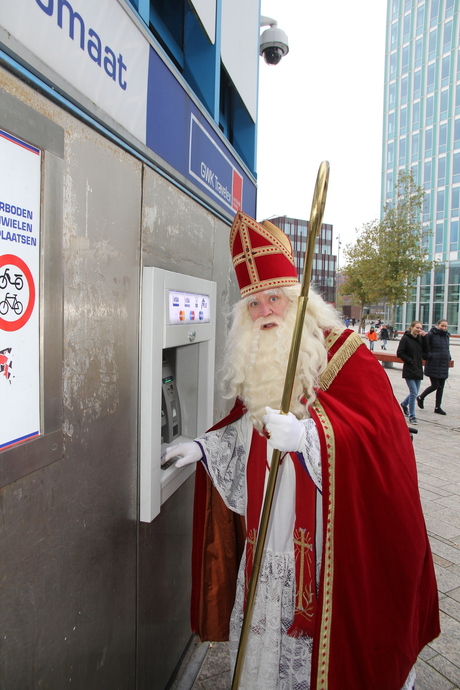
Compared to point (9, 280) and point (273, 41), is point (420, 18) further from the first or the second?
point (9, 280)

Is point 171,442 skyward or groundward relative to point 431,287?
groundward

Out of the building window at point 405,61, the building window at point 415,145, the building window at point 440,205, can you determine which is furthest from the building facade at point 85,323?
the building window at point 405,61

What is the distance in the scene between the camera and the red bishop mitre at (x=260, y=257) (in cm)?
172

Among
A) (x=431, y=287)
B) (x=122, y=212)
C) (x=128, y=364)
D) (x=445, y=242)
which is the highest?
(x=445, y=242)

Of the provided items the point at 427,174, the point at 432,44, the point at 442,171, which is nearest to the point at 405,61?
the point at 432,44

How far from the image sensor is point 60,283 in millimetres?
1182

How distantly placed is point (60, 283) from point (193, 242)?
106 centimetres

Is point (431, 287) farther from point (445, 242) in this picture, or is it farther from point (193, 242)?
point (193, 242)

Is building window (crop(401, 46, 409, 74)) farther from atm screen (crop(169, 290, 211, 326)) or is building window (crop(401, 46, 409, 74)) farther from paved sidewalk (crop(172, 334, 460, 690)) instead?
atm screen (crop(169, 290, 211, 326))

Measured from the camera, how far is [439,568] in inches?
122

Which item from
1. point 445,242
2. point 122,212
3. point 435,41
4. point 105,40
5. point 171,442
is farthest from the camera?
point 435,41

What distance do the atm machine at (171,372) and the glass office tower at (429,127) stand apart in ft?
106

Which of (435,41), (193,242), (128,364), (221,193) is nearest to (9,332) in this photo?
(128,364)

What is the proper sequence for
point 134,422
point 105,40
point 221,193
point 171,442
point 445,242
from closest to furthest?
point 105,40 → point 134,422 → point 171,442 → point 221,193 → point 445,242
